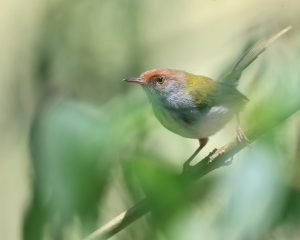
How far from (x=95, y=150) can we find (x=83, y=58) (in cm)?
130

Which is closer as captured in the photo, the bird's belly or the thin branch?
the thin branch

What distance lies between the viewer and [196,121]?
2201 millimetres

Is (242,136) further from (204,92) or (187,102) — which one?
(187,102)

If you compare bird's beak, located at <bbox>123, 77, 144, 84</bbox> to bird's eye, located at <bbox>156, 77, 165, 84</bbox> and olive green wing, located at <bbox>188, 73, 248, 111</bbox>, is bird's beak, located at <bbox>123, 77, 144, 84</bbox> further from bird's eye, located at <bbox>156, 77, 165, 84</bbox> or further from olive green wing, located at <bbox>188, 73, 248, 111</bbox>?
bird's eye, located at <bbox>156, 77, 165, 84</bbox>

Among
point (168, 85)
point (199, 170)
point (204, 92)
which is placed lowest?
point (168, 85)

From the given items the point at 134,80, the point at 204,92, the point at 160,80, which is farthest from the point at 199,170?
the point at 160,80

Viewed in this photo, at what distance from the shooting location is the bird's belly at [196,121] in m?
1.84

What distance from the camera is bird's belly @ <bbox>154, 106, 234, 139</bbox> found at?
1839 millimetres

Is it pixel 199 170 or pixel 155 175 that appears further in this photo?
pixel 199 170

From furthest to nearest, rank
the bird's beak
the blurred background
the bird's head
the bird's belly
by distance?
the bird's head < the bird's beak < the bird's belly < the blurred background

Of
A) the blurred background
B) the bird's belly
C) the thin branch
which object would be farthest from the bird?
the blurred background

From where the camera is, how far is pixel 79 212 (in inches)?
26.1

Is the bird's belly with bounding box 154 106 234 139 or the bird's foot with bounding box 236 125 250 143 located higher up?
the bird's foot with bounding box 236 125 250 143

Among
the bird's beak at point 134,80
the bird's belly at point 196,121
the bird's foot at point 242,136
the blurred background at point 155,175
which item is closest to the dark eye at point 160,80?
the bird's belly at point 196,121
